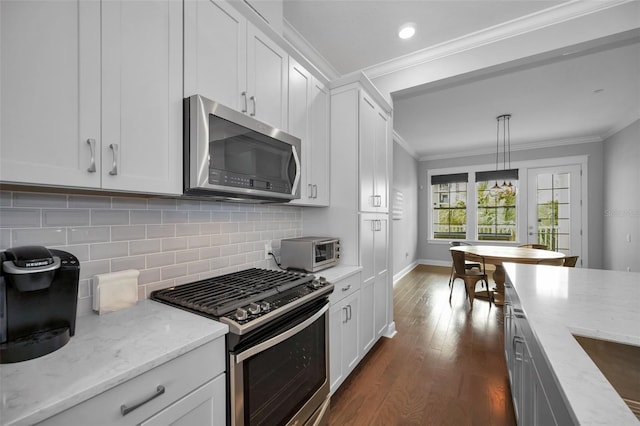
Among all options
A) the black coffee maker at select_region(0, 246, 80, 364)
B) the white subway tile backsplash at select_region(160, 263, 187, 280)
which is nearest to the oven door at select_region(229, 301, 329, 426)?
the black coffee maker at select_region(0, 246, 80, 364)

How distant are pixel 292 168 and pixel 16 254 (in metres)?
1.34

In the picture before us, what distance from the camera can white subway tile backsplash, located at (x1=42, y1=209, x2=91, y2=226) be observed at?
3.67ft

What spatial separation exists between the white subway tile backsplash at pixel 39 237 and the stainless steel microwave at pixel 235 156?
517 mm

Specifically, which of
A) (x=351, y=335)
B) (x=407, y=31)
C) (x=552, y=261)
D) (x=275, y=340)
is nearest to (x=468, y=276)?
(x=552, y=261)

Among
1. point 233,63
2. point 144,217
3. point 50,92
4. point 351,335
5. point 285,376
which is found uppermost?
point 233,63

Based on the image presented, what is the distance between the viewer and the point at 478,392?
208cm

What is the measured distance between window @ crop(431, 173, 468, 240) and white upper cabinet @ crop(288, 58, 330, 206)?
564cm

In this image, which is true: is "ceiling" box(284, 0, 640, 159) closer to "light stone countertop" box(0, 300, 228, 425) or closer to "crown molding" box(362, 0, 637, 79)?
"crown molding" box(362, 0, 637, 79)

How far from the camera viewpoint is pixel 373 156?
106 inches

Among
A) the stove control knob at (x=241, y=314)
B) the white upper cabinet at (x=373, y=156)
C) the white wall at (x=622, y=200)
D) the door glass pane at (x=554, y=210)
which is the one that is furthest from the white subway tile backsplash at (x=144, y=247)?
the door glass pane at (x=554, y=210)

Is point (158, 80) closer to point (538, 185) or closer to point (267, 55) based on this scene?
point (267, 55)

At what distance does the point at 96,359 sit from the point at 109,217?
71cm

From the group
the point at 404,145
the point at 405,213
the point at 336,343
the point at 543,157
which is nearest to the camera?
the point at 336,343

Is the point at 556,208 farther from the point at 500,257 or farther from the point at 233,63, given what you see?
the point at 233,63
